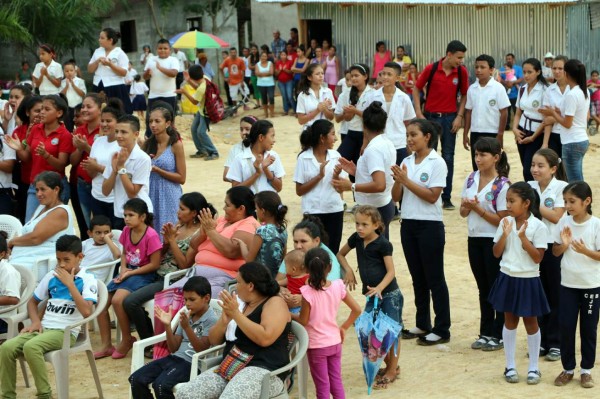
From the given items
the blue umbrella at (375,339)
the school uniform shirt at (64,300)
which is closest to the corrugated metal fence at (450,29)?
the blue umbrella at (375,339)

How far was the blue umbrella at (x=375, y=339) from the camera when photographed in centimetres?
693

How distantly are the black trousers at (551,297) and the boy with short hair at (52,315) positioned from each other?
3154mm

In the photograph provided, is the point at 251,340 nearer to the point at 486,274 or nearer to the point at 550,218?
the point at 486,274

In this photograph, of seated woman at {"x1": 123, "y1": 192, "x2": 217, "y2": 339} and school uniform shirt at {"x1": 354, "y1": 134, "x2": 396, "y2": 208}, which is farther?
school uniform shirt at {"x1": 354, "y1": 134, "x2": 396, "y2": 208}

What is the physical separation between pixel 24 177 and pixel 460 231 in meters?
4.72

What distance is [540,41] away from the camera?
21.0 metres

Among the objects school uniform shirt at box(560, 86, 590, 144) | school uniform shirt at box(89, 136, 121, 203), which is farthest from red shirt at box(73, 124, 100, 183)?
school uniform shirt at box(560, 86, 590, 144)

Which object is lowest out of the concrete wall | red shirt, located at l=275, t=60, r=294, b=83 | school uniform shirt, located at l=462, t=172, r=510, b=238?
school uniform shirt, located at l=462, t=172, r=510, b=238

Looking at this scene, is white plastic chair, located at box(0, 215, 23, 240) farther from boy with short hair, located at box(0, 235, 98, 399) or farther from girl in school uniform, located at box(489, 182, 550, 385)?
girl in school uniform, located at box(489, 182, 550, 385)

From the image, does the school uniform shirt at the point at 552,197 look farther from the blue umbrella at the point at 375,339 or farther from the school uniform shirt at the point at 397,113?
the school uniform shirt at the point at 397,113

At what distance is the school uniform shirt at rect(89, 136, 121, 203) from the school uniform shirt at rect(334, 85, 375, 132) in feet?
9.91

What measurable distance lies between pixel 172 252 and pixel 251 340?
79.0 inches

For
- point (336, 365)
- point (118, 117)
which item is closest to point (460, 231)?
point (118, 117)

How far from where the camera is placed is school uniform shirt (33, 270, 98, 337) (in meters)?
7.17
